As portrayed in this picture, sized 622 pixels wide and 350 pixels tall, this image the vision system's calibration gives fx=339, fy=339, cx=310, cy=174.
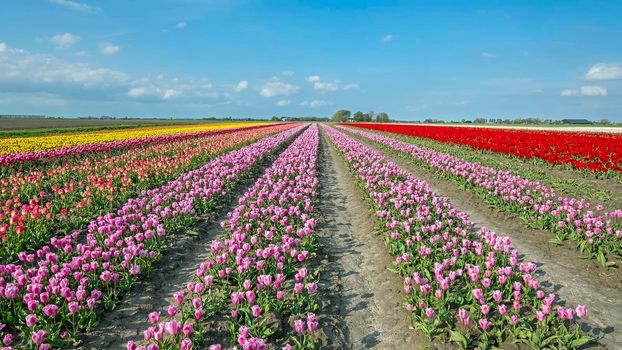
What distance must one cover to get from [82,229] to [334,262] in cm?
661

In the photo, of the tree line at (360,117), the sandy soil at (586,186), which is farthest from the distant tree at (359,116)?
the sandy soil at (586,186)

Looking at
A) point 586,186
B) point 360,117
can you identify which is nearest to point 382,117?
point 360,117

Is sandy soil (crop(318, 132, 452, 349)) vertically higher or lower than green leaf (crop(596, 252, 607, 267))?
lower

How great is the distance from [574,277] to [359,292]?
424cm

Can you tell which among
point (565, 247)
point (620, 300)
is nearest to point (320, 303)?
point (620, 300)

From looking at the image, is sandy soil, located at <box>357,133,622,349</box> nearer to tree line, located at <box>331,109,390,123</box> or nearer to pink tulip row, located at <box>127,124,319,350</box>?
pink tulip row, located at <box>127,124,319,350</box>

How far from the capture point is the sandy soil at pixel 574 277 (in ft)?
16.4

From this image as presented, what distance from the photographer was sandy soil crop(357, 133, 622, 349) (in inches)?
197

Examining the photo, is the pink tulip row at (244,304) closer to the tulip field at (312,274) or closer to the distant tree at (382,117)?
the tulip field at (312,274)

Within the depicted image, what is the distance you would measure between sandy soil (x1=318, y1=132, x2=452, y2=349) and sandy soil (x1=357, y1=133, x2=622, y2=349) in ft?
8.02

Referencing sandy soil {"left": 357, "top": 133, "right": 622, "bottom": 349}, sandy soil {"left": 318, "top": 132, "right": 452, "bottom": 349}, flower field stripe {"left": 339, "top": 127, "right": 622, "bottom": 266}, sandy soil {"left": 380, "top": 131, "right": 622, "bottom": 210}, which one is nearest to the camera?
sandy soil {"left": 318, "top": 132, "right": 452, "bottom": 349}

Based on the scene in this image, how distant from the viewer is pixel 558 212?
9.02 meters

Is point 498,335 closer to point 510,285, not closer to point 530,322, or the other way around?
point 530,322

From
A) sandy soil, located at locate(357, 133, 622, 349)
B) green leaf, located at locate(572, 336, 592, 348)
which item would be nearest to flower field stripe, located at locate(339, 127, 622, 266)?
sandy soil, located at locate(357, 133, 622, 349)
